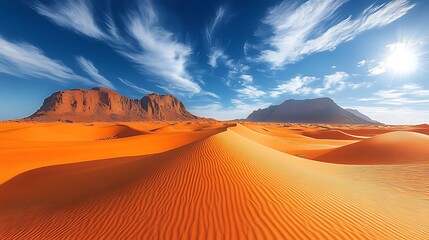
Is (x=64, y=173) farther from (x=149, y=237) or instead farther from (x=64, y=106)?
(x=64, y=106)

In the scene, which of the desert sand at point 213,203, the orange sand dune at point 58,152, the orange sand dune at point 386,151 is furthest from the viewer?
the orange sand dune at point 386,151

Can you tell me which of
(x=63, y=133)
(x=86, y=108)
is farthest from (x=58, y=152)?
(x=86, y=108)

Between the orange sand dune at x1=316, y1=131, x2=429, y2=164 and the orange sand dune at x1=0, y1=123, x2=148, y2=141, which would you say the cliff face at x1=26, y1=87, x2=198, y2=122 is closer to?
the orange sand dune at x1=0, y1=123, x2=148, y2=141

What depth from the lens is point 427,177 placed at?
25.2 ft

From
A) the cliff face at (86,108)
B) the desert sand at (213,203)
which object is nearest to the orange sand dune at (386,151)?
the desert sand at (213,203)

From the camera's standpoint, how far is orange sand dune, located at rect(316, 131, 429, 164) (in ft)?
41.9

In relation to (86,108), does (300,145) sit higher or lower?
lower

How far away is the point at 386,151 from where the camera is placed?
14734 mm

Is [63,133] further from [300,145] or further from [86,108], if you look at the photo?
[86,108]

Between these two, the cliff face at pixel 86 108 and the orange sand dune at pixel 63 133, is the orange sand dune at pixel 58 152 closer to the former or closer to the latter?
the orange sand dune at pixel 63 133

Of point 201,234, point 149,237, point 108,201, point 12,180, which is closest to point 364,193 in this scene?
point 201,234

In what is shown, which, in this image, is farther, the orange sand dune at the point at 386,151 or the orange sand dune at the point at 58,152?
the orange sand dune at the point at 386,151

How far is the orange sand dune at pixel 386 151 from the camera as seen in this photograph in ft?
41.9

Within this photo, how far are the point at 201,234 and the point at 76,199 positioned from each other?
474cm
